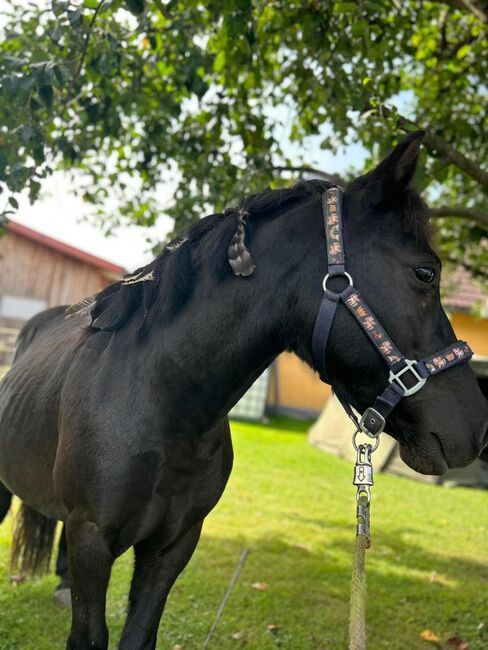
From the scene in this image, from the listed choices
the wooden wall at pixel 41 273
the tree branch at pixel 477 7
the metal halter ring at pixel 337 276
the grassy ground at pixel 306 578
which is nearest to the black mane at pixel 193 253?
the metal halter ring at pixel 337 276

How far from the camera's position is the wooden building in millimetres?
17125

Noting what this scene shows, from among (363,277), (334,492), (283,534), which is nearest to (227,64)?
(363,277)

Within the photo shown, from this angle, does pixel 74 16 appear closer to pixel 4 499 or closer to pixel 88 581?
pixel 88 581

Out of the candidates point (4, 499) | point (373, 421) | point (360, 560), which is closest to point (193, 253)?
point (373, 421)

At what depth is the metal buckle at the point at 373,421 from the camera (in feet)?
5.82

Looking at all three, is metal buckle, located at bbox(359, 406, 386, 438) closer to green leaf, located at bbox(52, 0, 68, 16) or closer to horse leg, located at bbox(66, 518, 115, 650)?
horse leg, located at bbox(66, 518, 115, 650)

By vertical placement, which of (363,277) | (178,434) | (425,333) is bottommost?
(178,434)

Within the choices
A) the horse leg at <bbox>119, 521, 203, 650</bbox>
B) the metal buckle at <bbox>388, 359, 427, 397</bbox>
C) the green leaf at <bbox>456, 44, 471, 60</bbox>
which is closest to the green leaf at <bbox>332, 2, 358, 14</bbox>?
the metal buckle at <bbox>388, 359, 427, 397</bbox>

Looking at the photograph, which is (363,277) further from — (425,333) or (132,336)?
(132,336)

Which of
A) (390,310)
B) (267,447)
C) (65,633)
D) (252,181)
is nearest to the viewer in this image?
(390,310)

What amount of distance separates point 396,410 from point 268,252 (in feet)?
2.17

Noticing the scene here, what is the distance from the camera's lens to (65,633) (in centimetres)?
342

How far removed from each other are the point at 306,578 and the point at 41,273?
1491cm

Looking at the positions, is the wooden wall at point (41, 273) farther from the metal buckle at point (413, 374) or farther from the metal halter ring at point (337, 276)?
the metal buckle at point (413, 374)
